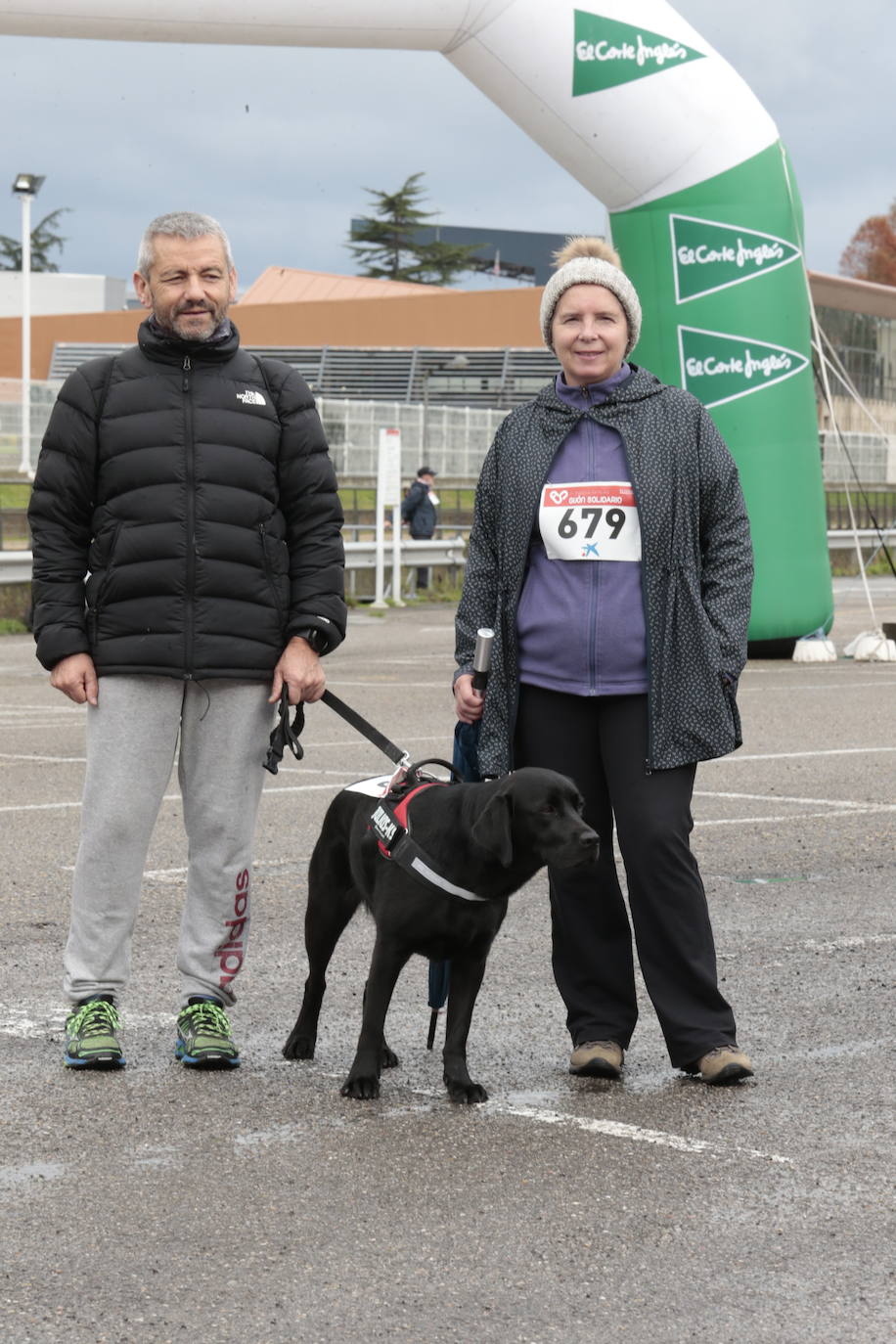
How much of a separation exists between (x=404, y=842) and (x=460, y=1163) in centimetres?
76

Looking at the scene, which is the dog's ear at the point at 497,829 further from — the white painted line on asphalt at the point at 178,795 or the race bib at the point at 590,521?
the white painted line on asphalt at the point at 178,795

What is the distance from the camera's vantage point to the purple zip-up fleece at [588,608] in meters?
4.71

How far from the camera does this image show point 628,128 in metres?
15.5

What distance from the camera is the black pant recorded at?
4758mm

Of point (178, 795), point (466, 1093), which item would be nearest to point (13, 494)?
point (178, 795)

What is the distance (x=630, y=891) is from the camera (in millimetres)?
4855

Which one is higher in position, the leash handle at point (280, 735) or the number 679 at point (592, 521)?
the number 679 at point (592, 521)

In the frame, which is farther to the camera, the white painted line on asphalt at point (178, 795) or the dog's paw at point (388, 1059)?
the white painted line on asphalt at point (178, 795)

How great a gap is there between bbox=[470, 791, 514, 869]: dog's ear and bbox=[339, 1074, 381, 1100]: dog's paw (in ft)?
2.11

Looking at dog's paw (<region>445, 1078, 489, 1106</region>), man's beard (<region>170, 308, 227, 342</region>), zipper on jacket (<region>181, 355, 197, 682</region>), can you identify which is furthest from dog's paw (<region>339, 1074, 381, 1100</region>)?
man's beard (<region>170, 308, 227, 342</region>)

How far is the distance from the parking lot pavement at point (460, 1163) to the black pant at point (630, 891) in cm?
17

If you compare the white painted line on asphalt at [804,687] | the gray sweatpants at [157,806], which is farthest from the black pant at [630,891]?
the white painted line on asphalt at [804,687]

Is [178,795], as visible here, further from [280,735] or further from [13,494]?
[13,494]

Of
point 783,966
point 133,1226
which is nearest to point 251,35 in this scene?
point 783,966
